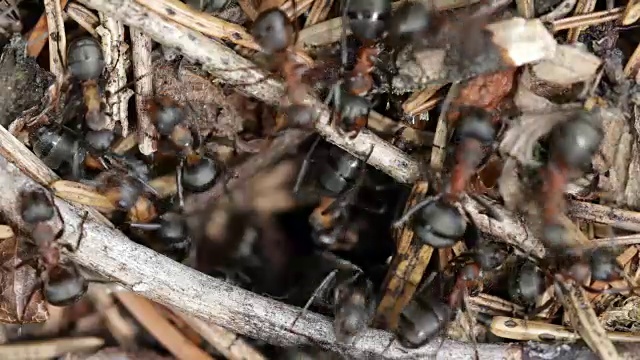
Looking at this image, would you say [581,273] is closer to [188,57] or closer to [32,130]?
[188,57]

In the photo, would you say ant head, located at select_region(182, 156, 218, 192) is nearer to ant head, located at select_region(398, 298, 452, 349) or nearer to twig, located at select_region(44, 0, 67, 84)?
twig, located at select_region(44, 0, 67, 84)

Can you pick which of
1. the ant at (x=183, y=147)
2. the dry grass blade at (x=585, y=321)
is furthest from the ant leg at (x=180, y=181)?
the dry grass blade at (x=585, y=321)

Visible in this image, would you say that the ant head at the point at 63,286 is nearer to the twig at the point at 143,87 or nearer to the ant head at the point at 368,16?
the twig at the point at 143,87

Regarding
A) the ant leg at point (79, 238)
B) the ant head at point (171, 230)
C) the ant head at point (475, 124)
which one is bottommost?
the ant head at point (171, 230)

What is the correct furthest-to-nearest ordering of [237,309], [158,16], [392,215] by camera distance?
1. [392,215]
2. [237,309]
3. [158,16]

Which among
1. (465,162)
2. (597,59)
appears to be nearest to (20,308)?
(465,162)

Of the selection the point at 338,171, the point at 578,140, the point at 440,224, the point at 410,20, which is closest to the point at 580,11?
the point at 578,140
